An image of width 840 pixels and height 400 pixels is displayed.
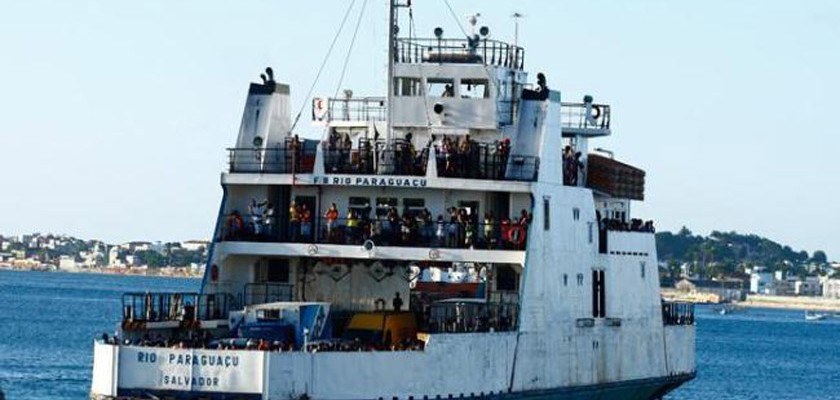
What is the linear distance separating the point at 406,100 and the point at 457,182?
392 cm

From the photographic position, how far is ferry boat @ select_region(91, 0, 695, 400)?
125 feet

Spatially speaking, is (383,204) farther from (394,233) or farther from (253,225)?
(253,225)

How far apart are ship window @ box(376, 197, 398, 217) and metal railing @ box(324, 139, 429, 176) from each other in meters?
0.60

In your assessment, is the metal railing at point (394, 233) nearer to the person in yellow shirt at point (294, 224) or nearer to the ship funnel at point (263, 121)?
the person in yellow shirt at point (294, 224)

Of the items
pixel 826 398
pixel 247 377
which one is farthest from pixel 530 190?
pixel 826 398

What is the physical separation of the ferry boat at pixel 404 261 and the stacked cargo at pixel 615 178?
0.61 metres

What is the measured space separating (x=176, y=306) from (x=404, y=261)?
4267mm

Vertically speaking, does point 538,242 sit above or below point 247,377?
above

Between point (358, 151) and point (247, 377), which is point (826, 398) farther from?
point (247, 377)

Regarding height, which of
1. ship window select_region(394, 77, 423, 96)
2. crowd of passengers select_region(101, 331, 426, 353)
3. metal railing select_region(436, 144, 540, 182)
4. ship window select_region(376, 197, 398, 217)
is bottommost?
crowd of passengers select_region(101, 331, 426, 353)

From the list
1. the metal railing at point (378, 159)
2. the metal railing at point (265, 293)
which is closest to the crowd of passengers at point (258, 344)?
the metal railing at point (265, 293)

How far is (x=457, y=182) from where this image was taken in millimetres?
42031

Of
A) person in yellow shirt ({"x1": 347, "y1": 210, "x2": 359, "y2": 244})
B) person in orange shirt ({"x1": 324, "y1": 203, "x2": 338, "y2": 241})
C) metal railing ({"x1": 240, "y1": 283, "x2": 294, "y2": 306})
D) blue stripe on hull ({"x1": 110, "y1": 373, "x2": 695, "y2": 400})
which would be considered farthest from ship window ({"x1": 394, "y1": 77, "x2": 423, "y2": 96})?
blue stripe on hull ({"x1": 110, "y1": 373, "x2": 695, "y2": 400})

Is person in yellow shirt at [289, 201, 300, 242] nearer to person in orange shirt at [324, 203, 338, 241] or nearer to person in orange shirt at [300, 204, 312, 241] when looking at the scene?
person in orange shirt at [300, 204, 312, 241]
